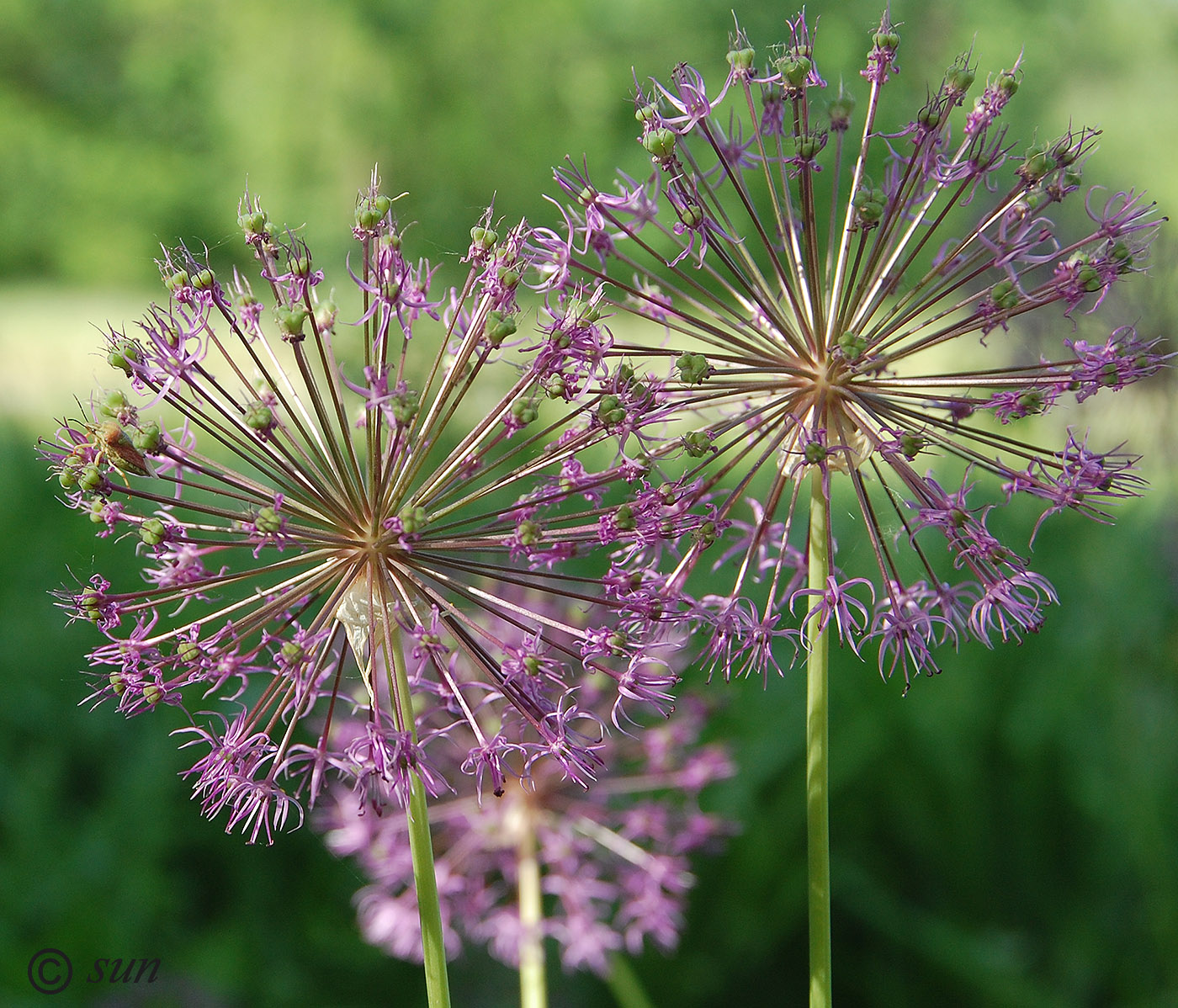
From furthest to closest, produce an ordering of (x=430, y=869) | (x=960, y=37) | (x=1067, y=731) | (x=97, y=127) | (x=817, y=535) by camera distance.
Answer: (x=97, y=127), (x=960, y=37), (x=1067, y=731), (x=817, y=535), (x=430, y=869)

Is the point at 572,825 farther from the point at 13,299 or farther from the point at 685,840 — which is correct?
the point at 13,299

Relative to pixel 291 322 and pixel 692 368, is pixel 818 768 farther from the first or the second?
pixel 291 322

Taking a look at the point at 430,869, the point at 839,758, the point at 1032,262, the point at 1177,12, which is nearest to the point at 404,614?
the point at 430,869

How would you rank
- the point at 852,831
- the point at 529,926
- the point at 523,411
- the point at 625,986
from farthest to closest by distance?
1. the point at 852,831
2. the point at 625,986
3. the point at 529,926
4. the point at 523,411

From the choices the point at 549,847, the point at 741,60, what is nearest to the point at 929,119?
the point at 741,60

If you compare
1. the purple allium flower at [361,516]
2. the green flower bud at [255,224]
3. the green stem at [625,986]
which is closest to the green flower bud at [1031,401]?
the purple allium flower at [361,516]

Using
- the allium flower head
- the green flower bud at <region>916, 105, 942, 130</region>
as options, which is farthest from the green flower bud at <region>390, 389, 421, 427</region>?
the allium flower head
